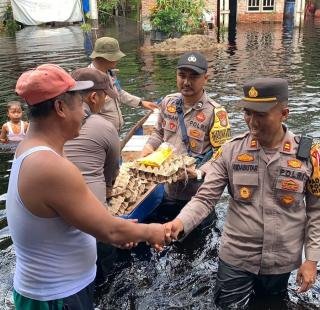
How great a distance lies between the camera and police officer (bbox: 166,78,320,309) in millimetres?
3568

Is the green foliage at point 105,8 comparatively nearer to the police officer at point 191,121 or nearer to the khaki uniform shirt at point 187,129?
the khaki uniform shirt at point 187,129

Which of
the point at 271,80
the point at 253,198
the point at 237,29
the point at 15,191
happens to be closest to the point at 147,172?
the point at 253,198

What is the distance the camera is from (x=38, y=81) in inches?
97.0

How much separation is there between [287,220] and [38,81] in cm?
232

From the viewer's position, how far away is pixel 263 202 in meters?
3.73

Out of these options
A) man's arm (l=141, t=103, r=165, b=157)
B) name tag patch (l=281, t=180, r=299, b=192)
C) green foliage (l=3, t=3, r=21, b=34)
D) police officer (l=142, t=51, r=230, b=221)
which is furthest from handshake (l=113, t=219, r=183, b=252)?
green foliage (l=3, t=3, r=21, b=34)

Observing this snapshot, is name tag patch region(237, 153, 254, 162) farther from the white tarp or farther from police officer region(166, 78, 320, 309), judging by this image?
the white tarp

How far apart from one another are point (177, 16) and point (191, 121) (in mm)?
19992

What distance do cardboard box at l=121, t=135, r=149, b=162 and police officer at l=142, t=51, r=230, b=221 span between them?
89 centimetres

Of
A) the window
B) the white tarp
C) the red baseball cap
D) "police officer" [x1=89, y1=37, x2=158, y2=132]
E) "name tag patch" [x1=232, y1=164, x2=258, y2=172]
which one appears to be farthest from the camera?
the white tarp

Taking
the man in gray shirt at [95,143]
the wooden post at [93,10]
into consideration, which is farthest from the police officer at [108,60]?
the wooden post at [93,10]

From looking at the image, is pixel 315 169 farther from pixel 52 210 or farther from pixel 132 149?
pixel 132 149

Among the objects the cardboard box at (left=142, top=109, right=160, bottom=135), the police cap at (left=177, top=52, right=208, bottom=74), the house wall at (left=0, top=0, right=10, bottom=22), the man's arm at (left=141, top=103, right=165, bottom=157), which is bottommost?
the house wall at (left=0, top=0, right=10, bottom=22)

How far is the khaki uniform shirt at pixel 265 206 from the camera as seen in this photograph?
3.64 meters
